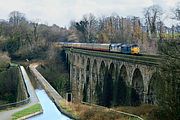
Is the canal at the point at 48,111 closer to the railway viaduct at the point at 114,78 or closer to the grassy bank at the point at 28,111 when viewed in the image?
the grassy bank at the point at 28,111

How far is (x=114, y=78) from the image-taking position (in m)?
37.6

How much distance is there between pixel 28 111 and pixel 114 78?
13.5 metres

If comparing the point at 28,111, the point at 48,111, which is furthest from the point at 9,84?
the point at 28,111

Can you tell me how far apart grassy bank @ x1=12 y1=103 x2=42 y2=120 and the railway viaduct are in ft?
24.5

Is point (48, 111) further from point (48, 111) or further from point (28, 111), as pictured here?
point (28, 111)

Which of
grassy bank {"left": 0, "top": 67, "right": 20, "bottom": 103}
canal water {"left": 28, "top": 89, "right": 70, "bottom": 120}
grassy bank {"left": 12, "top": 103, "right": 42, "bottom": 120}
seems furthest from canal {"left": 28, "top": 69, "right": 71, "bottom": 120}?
grassy bank {"left": 0, "top": 67, "right": 20, "bottom": 103}

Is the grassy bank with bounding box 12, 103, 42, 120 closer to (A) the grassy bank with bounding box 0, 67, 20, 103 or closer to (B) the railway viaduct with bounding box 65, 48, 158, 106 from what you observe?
(B) the railway viaduct with bounding box 65, 48, 158, 106

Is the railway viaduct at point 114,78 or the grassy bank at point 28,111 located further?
the railway viaduct at point 114,78

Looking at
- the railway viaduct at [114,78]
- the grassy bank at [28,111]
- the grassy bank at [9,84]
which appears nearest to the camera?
the grassy bank at [28,111]

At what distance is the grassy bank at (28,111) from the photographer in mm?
24453

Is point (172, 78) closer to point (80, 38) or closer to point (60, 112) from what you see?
point (60, 112)

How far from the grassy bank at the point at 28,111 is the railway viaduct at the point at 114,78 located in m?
7.47

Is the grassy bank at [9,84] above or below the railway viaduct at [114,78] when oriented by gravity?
below

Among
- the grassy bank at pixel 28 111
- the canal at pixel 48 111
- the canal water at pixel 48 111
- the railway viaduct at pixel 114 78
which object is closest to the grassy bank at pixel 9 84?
the railway viaduct at pixel 114 78
